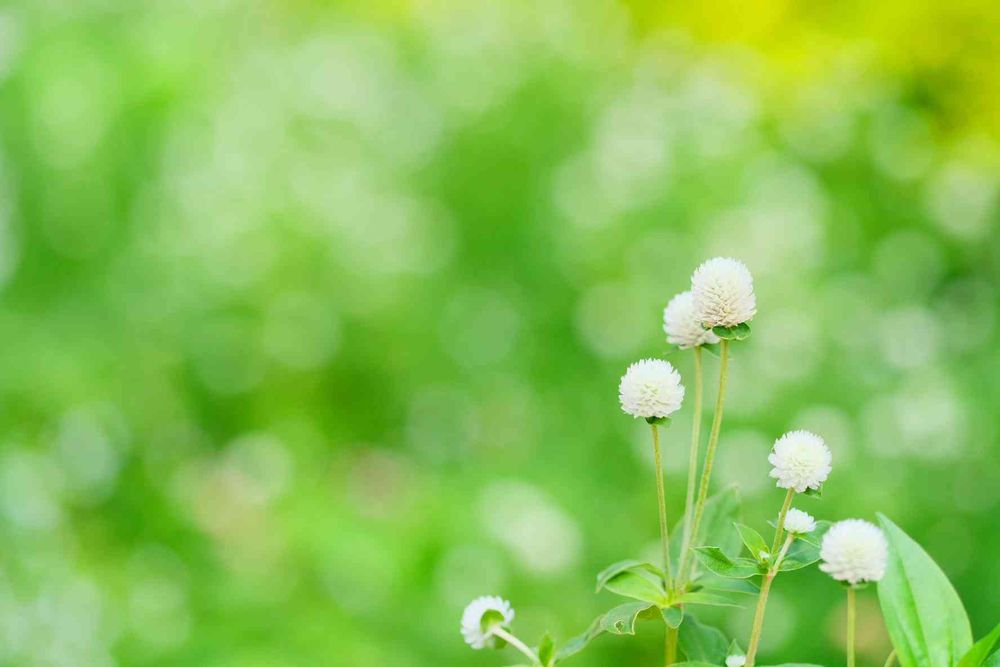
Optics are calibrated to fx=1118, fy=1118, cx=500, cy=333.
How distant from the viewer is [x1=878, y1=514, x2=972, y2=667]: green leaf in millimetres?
413

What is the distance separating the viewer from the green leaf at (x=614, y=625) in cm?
44

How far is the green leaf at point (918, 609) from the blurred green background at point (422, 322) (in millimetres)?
1258

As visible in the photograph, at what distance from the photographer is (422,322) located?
2.38m

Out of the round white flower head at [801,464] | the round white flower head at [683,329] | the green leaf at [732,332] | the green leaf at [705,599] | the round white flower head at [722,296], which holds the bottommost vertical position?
the green leaf at [705,599]

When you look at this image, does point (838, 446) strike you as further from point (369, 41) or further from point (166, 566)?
point (369, 41)

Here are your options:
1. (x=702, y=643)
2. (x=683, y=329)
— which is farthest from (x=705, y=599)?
(x=683, y=329)

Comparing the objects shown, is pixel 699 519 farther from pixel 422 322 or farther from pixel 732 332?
pixel 422 322

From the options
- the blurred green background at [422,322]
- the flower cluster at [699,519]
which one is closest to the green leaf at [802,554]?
the flower cluster at [699,519]

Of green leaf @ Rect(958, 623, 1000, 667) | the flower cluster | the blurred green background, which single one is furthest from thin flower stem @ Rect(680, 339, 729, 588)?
the blurred green background

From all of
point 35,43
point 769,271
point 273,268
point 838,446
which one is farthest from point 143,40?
point 838,446

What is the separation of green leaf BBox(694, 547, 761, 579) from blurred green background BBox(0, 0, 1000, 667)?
4.06 ft

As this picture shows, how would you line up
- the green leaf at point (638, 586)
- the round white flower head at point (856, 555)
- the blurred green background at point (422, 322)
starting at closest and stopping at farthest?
the round white flower head at point (856, 555), the green leaf at point (638, 586), the blurred green background at point (422, 322)

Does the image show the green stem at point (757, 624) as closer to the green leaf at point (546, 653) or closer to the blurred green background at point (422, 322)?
the green leaf at point (546, 653)

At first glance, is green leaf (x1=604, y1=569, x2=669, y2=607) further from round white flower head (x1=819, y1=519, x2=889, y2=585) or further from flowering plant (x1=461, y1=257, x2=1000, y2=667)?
round white flower head (x1=819, y1=519, x2=889, y2=585)
